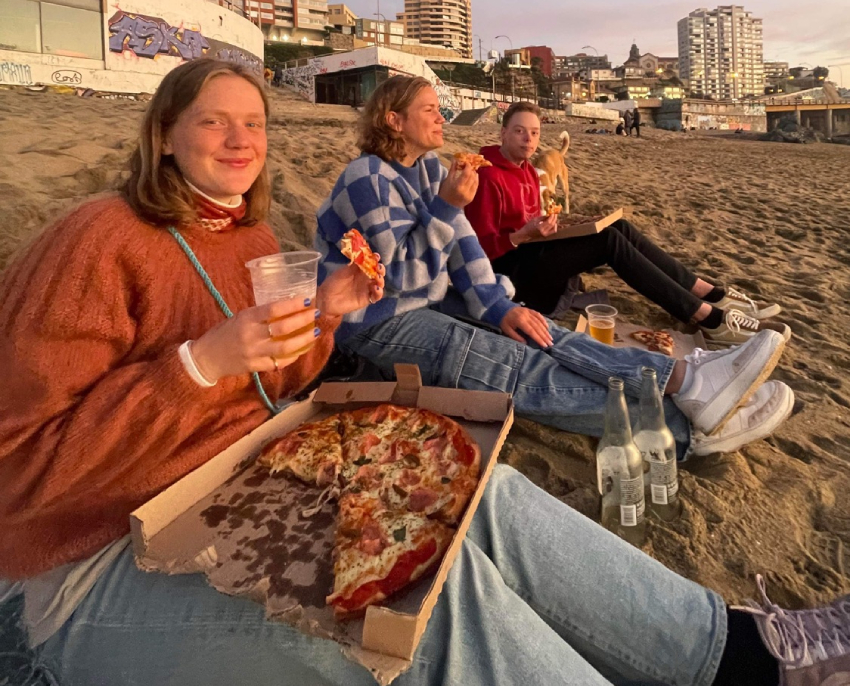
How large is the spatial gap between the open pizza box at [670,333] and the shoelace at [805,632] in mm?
2529

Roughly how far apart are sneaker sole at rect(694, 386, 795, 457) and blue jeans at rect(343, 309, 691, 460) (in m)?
0.16

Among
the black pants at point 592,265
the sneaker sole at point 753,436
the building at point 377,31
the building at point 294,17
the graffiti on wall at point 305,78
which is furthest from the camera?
the building at point 377,31

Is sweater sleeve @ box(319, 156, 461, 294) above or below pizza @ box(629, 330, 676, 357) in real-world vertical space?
above

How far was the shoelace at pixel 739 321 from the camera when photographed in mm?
4301

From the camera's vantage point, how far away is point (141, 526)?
1.44 metres

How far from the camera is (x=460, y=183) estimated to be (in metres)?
3.08

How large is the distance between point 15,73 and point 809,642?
966 inches

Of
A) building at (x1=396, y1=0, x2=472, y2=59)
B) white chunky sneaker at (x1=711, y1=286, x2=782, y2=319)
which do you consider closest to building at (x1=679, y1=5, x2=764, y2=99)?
building at (x1=396, y1=0, x2=472, y2=59)

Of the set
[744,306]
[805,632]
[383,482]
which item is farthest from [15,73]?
[805,632]

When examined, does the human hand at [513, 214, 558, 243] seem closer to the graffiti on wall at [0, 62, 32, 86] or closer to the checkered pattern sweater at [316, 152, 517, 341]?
the checkered pattern sweater at [316, 152, 517, 341]

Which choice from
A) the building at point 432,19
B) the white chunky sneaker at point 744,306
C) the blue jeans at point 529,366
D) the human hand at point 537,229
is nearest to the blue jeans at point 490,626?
the blue jeans at point 529,366

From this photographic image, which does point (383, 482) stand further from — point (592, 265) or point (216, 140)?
point (592, 265)

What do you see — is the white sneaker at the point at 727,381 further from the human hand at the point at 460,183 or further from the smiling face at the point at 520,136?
the smiling face at the point at 520,136

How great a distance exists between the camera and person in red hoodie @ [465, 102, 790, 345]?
172 inches
